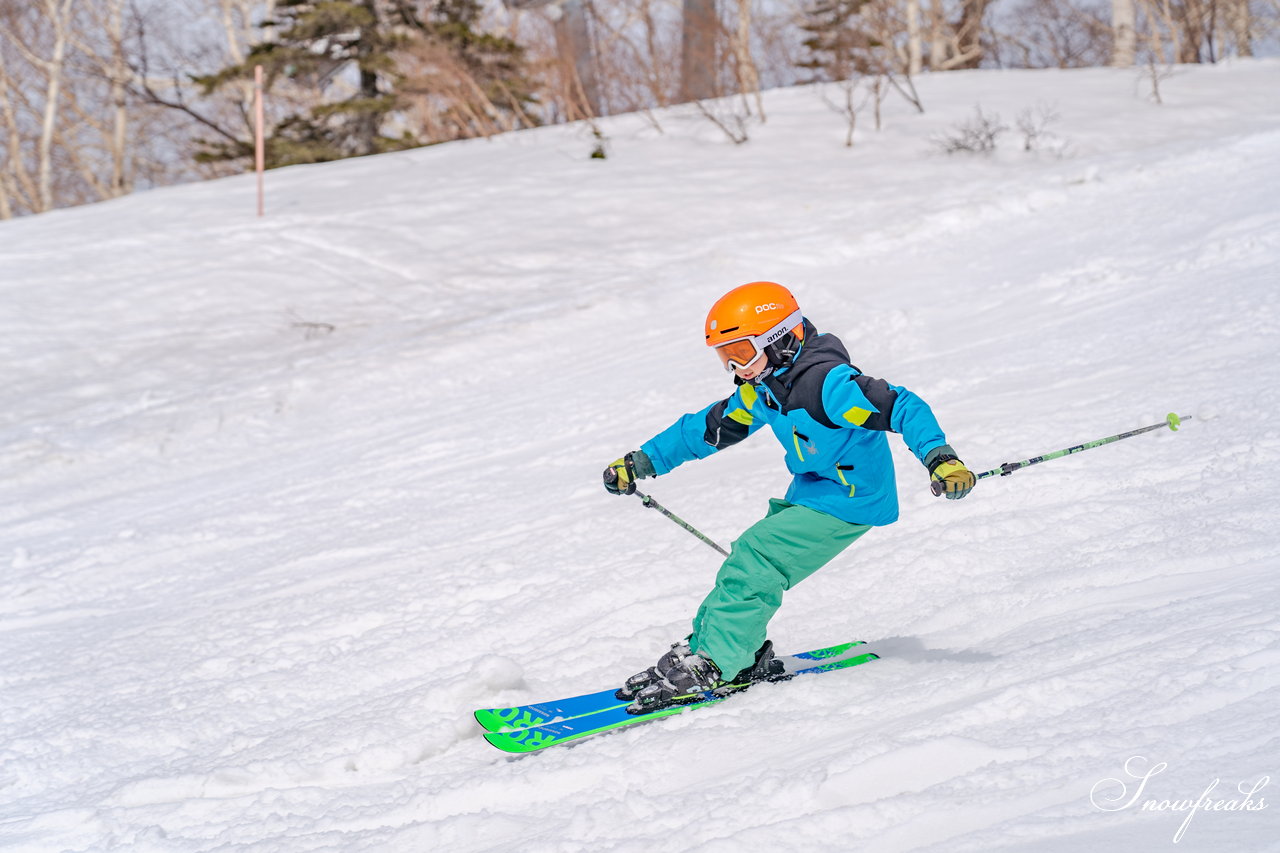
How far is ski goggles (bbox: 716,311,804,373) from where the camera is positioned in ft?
10.0

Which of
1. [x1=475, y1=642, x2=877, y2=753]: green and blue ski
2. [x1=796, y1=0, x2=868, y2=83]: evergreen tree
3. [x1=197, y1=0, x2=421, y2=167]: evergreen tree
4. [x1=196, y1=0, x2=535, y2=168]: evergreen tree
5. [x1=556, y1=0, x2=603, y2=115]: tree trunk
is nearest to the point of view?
[x1=475, y1=642, x2=877, y2=753]: green and blue ski

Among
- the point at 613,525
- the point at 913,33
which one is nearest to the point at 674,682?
the point at 613,525

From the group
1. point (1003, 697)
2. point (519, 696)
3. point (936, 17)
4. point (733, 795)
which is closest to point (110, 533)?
point (519, 696)

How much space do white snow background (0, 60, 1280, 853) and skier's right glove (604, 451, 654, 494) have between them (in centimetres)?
61

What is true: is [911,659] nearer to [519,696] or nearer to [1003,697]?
[1003,697]

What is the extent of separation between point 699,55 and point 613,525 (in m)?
12.2

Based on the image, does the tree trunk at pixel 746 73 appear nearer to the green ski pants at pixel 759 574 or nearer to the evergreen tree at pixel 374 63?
the evergreen tree at pixel 374 63

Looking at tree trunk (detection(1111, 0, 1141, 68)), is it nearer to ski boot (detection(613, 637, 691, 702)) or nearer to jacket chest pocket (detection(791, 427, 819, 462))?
jacket chest pocket (detection(791, 427, 819, 462))

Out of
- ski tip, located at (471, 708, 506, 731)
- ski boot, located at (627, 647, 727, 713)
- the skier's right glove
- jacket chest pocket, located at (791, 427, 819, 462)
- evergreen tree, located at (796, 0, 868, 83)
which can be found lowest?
ski tip, located at (471, 708, 506, 731)

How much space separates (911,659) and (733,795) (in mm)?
1029

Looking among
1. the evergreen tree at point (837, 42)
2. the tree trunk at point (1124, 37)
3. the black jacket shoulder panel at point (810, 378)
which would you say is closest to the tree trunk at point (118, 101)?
the evergreen tree at point (837, 42)

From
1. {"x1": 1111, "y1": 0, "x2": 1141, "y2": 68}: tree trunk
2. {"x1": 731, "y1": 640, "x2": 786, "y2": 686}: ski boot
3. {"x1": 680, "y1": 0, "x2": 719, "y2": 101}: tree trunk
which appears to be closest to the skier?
{"x1": 731, "y1": 640, "x2": 786, "y2": 686}: ski boot

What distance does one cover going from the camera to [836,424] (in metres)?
3.00

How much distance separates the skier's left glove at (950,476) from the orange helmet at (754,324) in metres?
0.59
